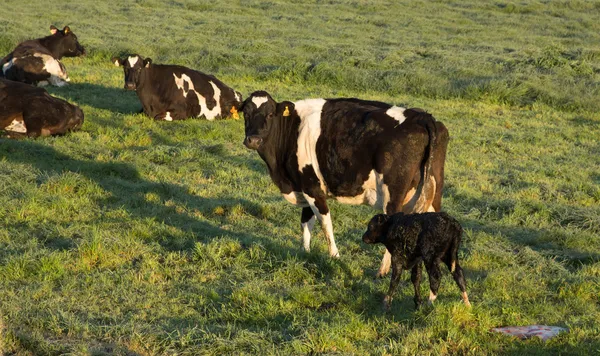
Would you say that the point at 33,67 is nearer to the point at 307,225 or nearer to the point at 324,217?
the point at 307,225

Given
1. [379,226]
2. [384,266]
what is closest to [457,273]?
[379,226]

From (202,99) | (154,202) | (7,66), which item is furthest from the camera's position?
(7,66)

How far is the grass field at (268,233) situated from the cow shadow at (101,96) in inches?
3.1

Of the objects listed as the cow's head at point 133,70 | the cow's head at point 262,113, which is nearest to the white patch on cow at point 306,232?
the cow's head at point 262,113

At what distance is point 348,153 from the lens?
864 cm

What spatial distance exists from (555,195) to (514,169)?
6.36 feet

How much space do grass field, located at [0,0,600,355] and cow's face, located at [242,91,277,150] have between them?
131 cm

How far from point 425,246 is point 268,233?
3.37m

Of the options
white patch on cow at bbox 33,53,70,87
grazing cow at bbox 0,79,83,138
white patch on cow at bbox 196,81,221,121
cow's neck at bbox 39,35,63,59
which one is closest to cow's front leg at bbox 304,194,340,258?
grazing cow at bbox 0,79,83,138

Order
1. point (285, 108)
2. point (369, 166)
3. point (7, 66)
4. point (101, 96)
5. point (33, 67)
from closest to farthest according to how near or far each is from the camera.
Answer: point (369, 166) < point (285, 108) < point (101, 96) < point (7, 66) < point (33, 67)

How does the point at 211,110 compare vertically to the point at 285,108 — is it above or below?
below

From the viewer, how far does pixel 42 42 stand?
886 inches

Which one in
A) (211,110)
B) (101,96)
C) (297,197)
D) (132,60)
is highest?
(297,197)

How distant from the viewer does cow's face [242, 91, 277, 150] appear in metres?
9.17
